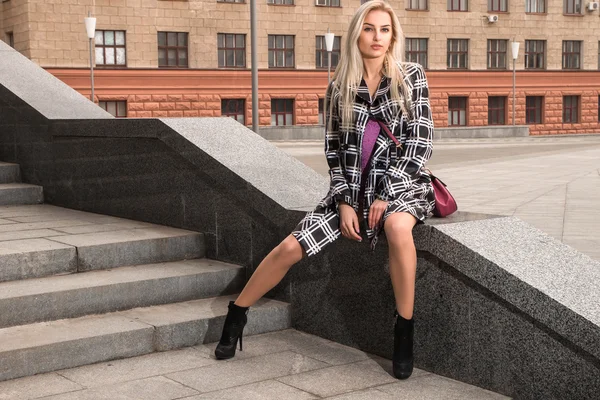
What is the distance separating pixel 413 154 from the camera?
4.64 meters

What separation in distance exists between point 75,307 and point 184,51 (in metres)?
35.4

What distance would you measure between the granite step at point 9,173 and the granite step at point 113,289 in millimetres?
2649

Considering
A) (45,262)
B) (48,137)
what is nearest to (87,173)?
(48,137)

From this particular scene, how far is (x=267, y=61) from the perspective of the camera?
4159cm

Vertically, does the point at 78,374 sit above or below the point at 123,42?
below

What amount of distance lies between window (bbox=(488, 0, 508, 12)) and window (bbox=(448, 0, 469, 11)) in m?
1.50

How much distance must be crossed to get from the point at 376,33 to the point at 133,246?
223 cm

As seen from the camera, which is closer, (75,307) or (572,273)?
(572,273)

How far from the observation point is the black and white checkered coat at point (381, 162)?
4.62 meters

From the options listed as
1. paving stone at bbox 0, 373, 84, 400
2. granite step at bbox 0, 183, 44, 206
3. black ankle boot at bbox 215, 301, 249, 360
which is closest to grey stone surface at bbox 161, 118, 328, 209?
black ankle boot at bbox 215, 301, 249, 360

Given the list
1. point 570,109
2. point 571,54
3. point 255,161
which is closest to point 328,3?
point 571,54

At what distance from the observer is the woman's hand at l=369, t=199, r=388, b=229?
15.1 ft

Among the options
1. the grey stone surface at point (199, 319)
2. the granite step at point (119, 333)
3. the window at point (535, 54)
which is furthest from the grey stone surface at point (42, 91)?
the window at point (535, 54)

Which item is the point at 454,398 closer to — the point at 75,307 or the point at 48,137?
the point at 75,307
